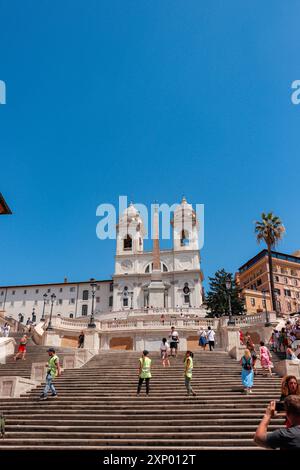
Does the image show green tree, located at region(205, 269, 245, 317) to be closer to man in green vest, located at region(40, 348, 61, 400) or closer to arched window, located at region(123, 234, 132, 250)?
arched window, located at region(123, 234, 132, 250)

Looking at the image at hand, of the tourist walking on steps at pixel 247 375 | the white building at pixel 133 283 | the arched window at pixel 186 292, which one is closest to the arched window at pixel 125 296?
the white building at pixel 133 283

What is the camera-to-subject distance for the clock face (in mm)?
73744

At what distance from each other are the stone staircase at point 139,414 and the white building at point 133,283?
4835cm

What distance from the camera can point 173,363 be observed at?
61.4 feet

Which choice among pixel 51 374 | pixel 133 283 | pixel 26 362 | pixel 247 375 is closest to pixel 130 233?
pixel 133 283

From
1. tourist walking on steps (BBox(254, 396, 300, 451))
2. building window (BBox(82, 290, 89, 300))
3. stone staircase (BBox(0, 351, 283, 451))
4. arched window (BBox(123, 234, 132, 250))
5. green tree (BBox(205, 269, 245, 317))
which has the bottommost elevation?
stone staircase (BBox(0, 351, 283, 451))

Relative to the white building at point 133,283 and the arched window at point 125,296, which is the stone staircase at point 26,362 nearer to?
the white building at point 133,283

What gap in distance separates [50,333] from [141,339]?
6907 mm

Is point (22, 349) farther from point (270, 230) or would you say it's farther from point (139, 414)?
point (270, 230)

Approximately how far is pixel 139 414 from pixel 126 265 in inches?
2516

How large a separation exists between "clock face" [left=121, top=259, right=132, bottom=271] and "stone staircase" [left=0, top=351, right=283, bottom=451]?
190 ft

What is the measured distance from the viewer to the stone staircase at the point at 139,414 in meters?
8.38

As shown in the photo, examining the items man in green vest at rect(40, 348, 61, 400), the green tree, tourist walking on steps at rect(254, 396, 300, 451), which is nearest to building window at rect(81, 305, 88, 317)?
the green tree
